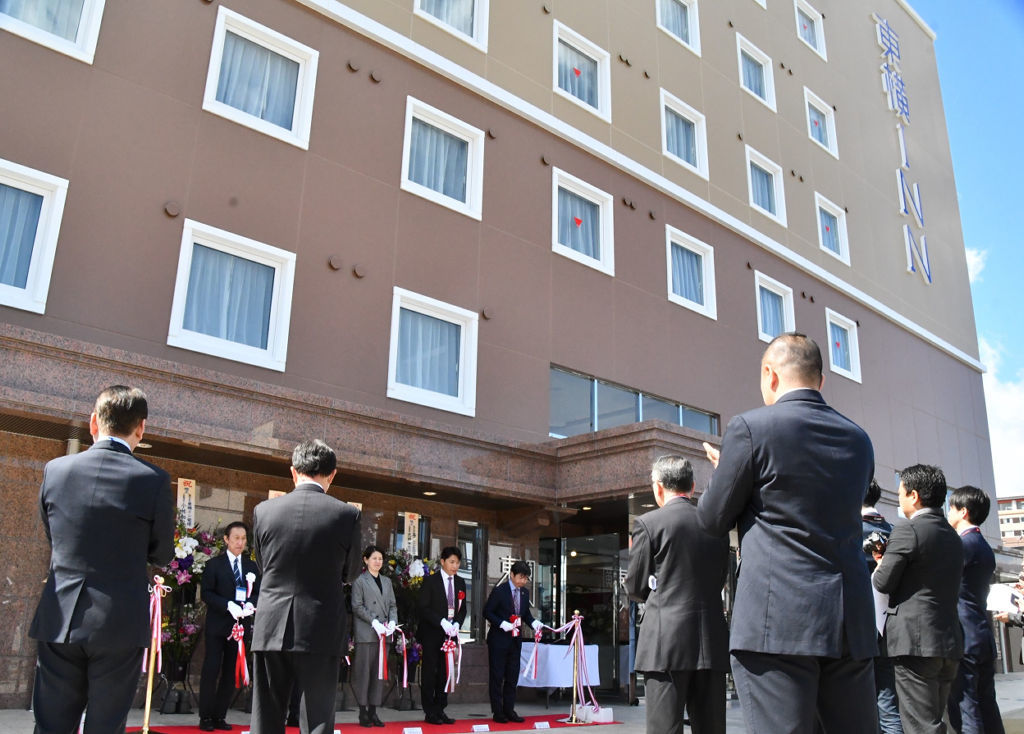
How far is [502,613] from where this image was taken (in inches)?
458

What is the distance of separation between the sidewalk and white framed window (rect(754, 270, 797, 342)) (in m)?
8.44

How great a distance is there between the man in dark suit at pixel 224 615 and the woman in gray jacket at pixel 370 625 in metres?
1.30

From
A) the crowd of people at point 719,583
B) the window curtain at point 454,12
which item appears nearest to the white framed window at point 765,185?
the window curtain at point 454,12

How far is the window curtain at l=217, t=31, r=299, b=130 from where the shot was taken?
1257 cm

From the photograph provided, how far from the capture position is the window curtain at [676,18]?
20.0m

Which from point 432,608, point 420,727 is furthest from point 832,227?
point 420,727

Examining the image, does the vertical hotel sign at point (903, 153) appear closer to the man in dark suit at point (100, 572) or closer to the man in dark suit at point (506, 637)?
the man in dark suit at point (506, 637)

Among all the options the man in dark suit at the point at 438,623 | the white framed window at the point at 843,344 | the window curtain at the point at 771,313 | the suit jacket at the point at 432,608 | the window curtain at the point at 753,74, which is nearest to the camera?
the man in dark suit at the point at 438,623

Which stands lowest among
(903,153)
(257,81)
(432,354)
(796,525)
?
(796,525)

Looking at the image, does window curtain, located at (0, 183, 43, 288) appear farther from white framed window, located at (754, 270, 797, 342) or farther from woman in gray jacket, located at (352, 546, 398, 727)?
white framed window, located at (754, 270, 797, 342)

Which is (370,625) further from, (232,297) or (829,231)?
(829,231)

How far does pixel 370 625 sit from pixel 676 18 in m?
15.7

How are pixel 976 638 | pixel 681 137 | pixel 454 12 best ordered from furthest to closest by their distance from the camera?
pixel 681 137, pixel 454 12, pixel 976 638

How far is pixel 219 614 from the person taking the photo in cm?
938
